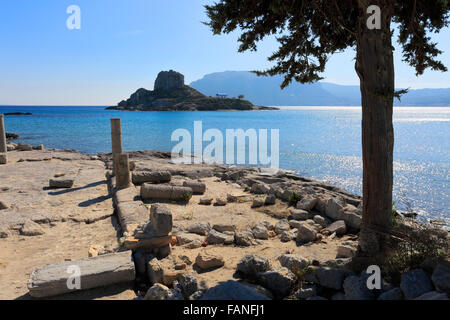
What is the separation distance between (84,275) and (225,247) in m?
2.91

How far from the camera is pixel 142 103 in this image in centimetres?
14100

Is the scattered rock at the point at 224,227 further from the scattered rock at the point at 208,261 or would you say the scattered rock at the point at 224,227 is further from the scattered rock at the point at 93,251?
the scattered rock at the point at 93,251

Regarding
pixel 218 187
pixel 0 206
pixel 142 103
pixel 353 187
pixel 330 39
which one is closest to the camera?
pixel 330 39

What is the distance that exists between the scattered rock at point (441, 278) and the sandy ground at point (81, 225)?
7.85 feet

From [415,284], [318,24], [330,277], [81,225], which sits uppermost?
[318,24]

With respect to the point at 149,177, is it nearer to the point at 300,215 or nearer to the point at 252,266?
the point at 300,215

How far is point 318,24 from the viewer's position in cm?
637

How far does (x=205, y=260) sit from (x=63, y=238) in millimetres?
3619

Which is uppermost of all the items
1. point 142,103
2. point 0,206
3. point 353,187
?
point 142,103

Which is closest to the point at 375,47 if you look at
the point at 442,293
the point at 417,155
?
the point at 442,293

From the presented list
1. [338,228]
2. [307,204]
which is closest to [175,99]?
[307,204]

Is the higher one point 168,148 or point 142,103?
point 142,103

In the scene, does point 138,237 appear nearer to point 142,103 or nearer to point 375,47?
point 375,47

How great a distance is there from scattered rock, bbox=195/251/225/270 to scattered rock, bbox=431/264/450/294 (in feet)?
10.6
